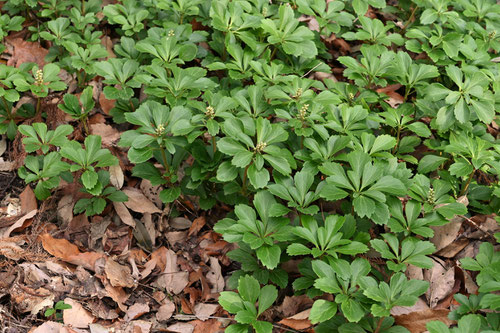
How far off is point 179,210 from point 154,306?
0.59 meters

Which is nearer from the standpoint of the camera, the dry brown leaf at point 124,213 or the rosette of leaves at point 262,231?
the rosette of leaves at point 262,231

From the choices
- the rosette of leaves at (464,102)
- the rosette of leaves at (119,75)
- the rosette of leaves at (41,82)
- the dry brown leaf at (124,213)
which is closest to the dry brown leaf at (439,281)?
the rosette of leaves at (464,102)

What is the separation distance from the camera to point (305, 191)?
2318 mm

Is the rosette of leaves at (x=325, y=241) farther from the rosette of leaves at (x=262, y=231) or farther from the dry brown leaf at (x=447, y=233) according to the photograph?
the dry brown leaf at (x=447, y=233)

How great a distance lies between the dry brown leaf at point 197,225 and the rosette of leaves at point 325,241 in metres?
0.77

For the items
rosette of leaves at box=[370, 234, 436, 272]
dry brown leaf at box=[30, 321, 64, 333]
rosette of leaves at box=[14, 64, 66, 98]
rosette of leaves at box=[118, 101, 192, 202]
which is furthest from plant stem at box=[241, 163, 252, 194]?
rosette of leaves at box=[14, 64, 66, 98]

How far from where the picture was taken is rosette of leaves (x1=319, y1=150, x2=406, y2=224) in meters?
2.21

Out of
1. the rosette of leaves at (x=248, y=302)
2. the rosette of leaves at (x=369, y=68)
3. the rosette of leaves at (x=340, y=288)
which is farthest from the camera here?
the rosette of leaves at (x=369, y=68)

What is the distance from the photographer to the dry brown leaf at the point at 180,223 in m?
2.83

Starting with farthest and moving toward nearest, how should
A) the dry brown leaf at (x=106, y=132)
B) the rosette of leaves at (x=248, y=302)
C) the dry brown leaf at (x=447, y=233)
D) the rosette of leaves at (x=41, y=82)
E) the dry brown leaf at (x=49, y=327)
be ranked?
the dry brown leaf at (x=106, y=132) < the rosette of leaves at (x=41, y=82) < the dry brown leaf at (x=447, y=233) < the dry brown leaf at (x=49, y=327) < the rosette of leaves at (x=248, y=302)

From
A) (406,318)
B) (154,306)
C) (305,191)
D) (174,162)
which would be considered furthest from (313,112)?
(154,306)

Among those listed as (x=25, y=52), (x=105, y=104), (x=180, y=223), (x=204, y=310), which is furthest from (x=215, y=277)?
(x=25, y=52)

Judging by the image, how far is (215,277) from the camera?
2.61 metres

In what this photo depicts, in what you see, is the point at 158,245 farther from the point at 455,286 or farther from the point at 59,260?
the point at 455,286
